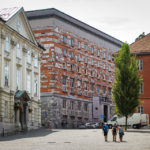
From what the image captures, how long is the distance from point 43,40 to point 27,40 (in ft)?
52.5

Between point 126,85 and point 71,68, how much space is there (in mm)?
19938

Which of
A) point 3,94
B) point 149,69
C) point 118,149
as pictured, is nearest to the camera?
point 118,149

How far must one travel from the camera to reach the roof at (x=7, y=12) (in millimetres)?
42831

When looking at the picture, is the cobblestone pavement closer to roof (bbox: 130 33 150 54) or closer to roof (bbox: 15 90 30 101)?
roof (bbox: 15 90 30 101)

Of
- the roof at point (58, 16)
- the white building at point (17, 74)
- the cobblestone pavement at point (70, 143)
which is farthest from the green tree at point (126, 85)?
the roof at point (58, 16)

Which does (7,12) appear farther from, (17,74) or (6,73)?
(6,73)

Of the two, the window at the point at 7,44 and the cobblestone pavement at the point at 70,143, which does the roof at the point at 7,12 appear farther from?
the cobblestone pavement at the point at 70,143

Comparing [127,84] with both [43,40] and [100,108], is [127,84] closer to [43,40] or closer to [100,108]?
[43,40]

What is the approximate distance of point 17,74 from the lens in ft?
147

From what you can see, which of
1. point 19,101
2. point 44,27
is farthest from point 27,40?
point 44,27

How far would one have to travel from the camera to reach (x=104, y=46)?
81.6 m

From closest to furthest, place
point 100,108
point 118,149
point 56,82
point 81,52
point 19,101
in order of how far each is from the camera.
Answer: point 118,149 → point 19,101 → point 56,82 → point 81,52 → point 100,108

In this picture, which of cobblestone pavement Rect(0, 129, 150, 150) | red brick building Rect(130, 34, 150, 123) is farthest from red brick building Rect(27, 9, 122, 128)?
cobblestone pavement Rect(0, 129, 150, 150)

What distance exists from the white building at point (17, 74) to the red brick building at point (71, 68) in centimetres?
950
